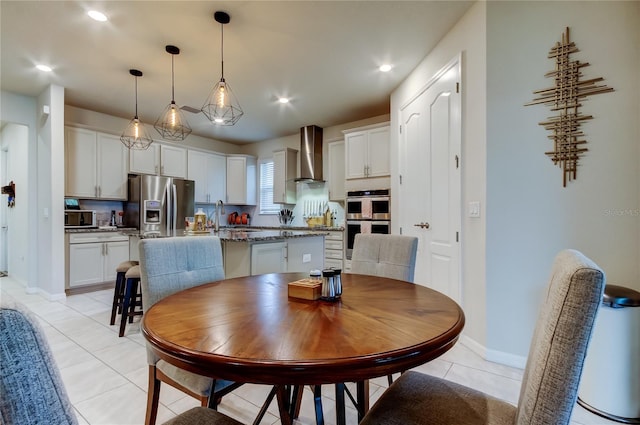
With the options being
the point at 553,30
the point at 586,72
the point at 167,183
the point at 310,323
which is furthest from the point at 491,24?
the point at 167,183

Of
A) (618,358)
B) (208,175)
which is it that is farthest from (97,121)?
(618,358)

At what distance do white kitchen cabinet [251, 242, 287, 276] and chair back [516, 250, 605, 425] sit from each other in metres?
2.30

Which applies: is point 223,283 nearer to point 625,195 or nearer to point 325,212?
point 625,195

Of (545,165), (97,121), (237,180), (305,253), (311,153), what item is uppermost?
(97,121)

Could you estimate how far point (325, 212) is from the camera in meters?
5.79

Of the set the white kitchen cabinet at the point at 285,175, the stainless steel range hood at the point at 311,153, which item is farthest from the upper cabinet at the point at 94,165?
the stainless steel range hood at the point at 311,153

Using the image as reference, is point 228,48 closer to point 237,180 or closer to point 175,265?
point 175,265

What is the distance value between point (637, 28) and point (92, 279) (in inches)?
234

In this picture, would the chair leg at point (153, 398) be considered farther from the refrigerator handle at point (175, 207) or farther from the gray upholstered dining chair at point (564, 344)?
the refrigerator handle at point (175, 207)

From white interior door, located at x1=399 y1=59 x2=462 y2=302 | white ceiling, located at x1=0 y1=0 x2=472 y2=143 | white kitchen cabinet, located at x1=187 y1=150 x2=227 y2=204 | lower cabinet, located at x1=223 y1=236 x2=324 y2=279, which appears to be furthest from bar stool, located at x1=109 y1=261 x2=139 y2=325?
white kitchen cabinet, located at x1=187 y1=150 x2=227 y2=204

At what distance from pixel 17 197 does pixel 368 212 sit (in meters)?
5.44

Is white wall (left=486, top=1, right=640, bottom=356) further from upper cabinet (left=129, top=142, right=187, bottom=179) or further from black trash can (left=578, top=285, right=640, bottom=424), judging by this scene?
upper cabinet (left=129, top=142, right=187, bottom=179)

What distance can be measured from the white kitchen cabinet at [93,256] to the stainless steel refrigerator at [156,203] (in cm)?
41

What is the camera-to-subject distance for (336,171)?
5.38 meters
